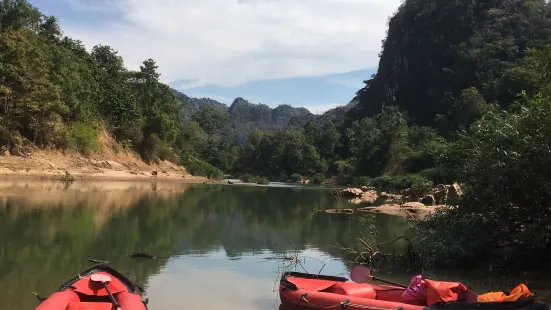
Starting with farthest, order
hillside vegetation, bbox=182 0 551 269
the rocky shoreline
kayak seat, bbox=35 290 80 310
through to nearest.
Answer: the rocky shoreline < hillside vegetation, bbox=182 0 551 269 < kayak seat, bbox=35 290 80 310

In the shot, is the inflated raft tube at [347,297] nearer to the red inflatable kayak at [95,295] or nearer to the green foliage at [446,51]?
the red inflatable kayak at [95,295]

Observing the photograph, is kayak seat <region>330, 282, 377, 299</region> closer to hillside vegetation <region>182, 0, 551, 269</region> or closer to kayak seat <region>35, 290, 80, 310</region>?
kayak seat <region>35, 290, 80, 310</region>

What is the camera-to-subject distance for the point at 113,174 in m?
42.1

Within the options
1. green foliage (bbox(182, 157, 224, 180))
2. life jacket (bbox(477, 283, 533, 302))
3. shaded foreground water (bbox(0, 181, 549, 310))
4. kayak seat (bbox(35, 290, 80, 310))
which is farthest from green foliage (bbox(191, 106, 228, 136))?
life jacket (bbox(477, 283, 533, 302))

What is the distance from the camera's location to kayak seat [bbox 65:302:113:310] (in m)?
6.16

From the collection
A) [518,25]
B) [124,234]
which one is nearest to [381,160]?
[518,25]

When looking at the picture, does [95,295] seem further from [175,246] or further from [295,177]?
[295,177]

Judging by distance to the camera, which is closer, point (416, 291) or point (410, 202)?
point (416, 291)

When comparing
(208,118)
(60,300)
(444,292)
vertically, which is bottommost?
(60,300)

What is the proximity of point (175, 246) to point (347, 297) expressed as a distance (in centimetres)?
799

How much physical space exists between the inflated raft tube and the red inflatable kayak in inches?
93.4

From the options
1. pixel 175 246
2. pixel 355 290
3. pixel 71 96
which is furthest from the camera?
pixel 71 96

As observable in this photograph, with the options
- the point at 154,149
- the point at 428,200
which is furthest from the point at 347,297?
the point at 154,149

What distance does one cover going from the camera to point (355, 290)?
24.8 ft
